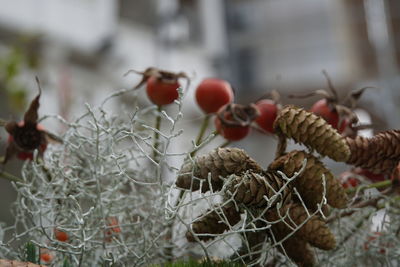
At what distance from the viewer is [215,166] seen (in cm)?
27

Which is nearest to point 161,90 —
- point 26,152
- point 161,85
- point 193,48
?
point 161,85

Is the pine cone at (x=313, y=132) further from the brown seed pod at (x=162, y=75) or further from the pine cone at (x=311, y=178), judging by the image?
the brown seed pod at (x=162, y=75)

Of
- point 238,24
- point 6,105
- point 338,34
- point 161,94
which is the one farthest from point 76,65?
point 338,34

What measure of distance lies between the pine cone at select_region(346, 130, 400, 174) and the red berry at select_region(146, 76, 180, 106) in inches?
5.5

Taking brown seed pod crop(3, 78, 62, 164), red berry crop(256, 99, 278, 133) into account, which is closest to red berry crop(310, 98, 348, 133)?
red berry crop(256, 99, 278, 133)

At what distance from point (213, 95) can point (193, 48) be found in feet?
10.1

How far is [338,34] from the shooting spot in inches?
183

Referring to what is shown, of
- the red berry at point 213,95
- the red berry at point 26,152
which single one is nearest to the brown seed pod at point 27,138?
the red berry at point 26,152

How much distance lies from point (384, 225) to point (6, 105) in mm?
2099

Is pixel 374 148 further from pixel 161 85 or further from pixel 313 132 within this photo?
pixel 161 85

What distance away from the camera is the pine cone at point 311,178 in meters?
0.27

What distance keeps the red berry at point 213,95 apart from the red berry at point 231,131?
3 centimetres

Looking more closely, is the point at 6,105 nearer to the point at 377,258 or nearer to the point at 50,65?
the point at 50,65

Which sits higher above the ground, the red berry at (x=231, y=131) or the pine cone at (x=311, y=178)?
the red berry at (x=231, y=131)
